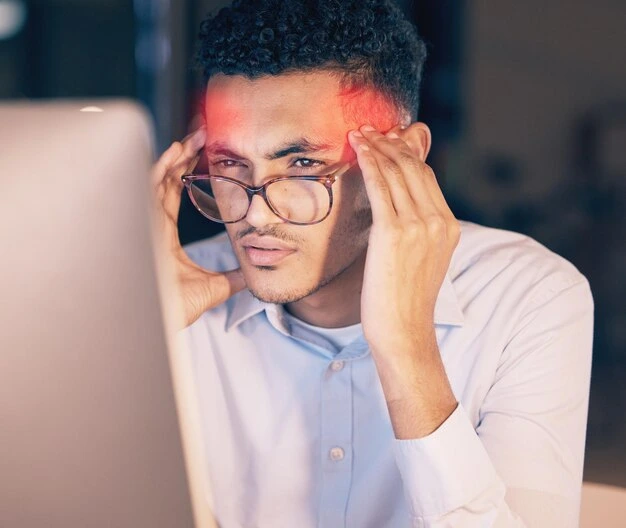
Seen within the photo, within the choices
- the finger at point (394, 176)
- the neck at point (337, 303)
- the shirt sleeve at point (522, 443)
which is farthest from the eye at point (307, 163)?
the shirt sleeve at point (522, 443)

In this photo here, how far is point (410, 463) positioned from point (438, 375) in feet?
0.45

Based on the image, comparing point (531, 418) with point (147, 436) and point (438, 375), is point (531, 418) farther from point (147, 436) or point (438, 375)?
point (147, 436)

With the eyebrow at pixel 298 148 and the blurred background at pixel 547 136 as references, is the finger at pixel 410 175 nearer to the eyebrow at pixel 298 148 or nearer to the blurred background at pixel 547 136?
the eyebrow at pixel 298 148

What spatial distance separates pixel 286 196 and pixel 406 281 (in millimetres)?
305

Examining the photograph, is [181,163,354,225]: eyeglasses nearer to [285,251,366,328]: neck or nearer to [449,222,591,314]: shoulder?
[285,251,366,328]: neck

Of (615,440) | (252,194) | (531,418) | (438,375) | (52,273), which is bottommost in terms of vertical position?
(615,440)

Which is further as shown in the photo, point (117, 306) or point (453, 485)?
point (453, 485)

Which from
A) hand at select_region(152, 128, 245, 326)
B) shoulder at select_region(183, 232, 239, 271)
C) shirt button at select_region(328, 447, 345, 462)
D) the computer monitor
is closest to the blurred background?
shoulder at select_region(183, 232, 239, 271)

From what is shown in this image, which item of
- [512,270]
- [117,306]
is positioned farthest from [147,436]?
[512,270]

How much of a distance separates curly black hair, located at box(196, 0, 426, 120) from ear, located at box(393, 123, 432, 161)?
11 centimetres

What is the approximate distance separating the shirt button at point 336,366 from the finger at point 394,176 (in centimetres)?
33

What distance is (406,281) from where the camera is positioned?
1201 mm

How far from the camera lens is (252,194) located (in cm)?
137

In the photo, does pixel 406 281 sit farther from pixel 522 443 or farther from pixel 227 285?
pixel 227 285
